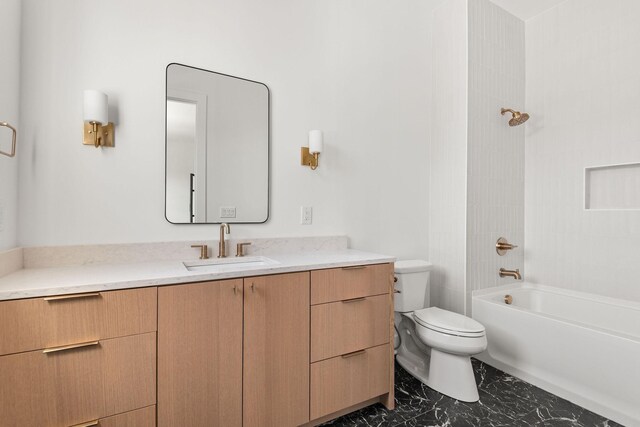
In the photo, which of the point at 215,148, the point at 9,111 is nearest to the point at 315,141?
the point at 215,148

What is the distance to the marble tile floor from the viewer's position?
1695 millimetres

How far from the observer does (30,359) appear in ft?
3.40

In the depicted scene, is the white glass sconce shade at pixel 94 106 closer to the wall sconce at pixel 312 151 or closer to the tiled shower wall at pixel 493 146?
the wall sconce at pixel 312 151

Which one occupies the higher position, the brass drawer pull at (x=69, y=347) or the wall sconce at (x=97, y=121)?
the wall sconce at (x=97, y=121)

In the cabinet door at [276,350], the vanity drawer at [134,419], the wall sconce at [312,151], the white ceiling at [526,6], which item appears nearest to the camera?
the vanity drawer at [134,419]

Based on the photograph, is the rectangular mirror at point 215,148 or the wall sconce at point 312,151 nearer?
the rectangular mirror at point 215,148

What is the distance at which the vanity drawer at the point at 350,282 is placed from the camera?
157cm

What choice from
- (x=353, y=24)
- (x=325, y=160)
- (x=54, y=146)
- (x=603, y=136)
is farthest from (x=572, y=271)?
(x=54, y=146)

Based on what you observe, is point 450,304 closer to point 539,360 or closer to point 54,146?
point 539,360

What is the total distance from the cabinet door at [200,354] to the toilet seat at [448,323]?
121 centimetres

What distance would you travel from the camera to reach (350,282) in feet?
5.42

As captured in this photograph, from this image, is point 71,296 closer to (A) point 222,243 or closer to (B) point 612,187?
(A) point 222,243

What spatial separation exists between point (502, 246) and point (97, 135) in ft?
9.49

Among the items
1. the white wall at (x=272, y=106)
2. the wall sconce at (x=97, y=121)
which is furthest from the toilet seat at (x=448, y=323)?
the wall sconce at (x=97, y=121)
